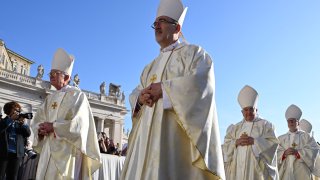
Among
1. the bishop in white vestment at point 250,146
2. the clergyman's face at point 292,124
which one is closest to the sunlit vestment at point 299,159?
the clergyman's face at point 292,124

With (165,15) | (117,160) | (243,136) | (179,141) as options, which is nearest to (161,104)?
(179,141)

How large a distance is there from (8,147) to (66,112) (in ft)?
6.57

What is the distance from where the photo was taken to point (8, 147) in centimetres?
783

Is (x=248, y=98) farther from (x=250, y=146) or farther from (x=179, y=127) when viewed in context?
(x=179, y=127)

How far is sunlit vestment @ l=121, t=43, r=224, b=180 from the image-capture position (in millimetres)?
3771

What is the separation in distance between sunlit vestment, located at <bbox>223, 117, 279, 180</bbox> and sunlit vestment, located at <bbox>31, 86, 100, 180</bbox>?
11.0ft

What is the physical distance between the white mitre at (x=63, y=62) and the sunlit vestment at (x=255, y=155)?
13.0 feet

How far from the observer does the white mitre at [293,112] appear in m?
11.5

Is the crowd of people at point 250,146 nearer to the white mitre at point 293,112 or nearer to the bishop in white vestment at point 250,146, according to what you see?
the bishop in white vestment at point 250,146

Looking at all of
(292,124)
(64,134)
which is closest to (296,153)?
(292,124)

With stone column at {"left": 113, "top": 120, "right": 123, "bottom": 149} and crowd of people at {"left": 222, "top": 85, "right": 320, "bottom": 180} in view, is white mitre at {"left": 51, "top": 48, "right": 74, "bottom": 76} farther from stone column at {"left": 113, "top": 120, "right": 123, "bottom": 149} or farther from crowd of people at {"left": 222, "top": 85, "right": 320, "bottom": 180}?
stone column at {"left": 113, "top": 120, "right": 123, "bottom": 149}

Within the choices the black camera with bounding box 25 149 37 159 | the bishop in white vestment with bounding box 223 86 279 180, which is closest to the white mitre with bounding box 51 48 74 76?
the black camera with bounding box 25 149 37 159

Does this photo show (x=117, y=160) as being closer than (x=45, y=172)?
No

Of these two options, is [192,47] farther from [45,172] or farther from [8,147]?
[8,147]
